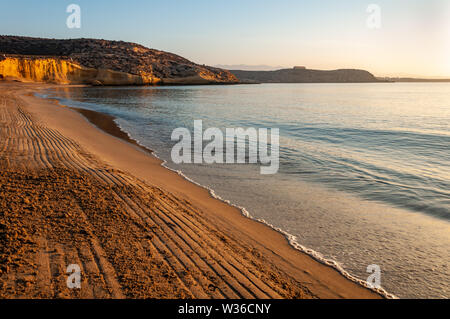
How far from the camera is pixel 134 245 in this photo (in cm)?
441

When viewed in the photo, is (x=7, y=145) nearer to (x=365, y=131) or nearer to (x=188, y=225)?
(x=188, y=225)

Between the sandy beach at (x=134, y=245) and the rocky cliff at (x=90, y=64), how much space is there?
7762 cm

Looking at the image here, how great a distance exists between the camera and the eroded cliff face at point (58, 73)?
6982cm

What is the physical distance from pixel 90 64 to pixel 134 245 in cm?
11064

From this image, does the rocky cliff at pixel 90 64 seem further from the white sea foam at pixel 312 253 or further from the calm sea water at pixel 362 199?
the white sea foam at pixel 312 253

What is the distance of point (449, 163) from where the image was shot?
12.2 metres

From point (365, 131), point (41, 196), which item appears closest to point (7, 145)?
point (41, 196)

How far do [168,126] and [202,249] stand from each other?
689 inches

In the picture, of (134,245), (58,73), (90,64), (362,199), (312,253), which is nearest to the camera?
(134,245)

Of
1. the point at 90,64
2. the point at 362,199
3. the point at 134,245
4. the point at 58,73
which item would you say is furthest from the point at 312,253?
the point at 90,64

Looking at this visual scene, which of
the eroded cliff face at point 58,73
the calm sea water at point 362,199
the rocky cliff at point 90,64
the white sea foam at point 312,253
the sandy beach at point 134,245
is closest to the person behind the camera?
the sandy beach at point 134,245

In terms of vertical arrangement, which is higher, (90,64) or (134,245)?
(90,64)

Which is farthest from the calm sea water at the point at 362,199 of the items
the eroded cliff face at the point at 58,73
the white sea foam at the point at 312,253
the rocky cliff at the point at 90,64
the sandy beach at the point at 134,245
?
the rocky cliff at the point at 90,64

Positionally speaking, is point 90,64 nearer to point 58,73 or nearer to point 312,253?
point 58,73
